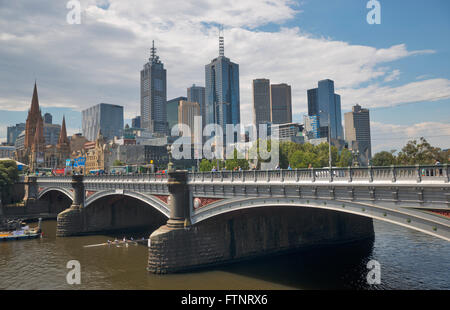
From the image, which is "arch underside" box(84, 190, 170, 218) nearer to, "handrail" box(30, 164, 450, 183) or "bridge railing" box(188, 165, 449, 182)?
"handrail" box(30, 164, 450, 183)

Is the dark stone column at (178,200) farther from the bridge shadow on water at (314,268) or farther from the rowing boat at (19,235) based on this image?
the rowing boat at (19,235)

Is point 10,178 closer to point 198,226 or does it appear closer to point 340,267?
point 198,226

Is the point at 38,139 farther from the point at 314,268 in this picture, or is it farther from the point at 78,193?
the point at 314,268

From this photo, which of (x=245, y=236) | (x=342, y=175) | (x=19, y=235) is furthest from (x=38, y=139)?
(x=342, y=175)

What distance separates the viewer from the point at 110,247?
137ft

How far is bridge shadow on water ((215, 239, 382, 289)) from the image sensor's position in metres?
27.7

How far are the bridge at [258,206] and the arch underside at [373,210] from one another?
49 millimetres

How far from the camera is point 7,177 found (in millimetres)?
68562

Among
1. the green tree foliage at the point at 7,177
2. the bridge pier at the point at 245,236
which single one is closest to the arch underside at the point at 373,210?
the bridge pier at the point at 245,236

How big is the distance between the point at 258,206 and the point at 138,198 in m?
19.2

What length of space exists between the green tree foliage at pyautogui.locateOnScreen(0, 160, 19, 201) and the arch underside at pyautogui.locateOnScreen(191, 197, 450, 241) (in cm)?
5834

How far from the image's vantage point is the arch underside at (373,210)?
1672cm
